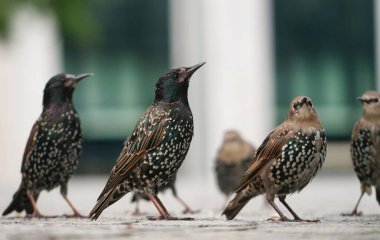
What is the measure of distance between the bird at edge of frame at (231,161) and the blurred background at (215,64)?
9781 millimetres

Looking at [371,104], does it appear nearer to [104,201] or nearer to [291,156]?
[291,156]

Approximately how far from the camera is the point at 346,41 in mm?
19016

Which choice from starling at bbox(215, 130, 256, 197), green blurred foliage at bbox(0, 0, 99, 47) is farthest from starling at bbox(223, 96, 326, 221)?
green blurred foliage at bbox(0, 0, 99, 47)

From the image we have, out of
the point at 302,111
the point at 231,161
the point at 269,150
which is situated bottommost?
the point at 231,161

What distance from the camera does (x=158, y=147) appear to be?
6.32 m

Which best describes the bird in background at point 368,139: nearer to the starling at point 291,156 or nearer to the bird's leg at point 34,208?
the starling at point 291,156

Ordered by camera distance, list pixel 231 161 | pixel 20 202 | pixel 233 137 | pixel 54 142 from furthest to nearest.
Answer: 1. pixel 233 137
2. pixel 231 161
3. pixel 20 202
4. pixel 54 142

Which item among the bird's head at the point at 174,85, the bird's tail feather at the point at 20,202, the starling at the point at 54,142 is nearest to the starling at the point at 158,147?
the bird's head at the point at 174,85

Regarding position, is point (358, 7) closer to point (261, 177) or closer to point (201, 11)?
point (201, 11)

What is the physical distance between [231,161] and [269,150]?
251 centimetres

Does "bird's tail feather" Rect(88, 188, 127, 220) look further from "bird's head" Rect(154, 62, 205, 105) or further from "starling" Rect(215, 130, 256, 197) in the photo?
"starling" Rect(215, 130, 256, 197)

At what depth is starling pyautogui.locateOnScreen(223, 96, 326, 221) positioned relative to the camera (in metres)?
6.29

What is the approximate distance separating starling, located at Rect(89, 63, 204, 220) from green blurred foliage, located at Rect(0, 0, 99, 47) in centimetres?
915

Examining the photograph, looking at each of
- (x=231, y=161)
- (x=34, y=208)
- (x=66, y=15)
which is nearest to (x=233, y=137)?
(x=231, y=161)
